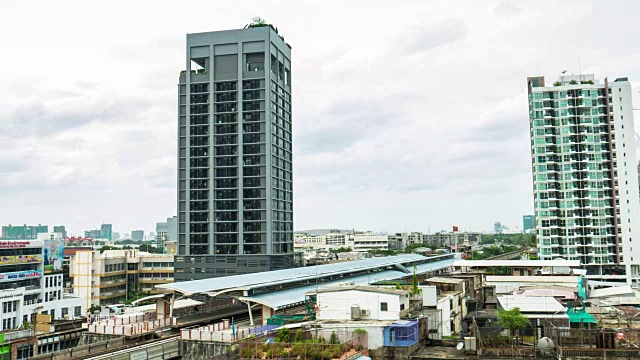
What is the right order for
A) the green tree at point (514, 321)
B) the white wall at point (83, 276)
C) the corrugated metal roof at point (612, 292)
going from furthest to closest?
the white wall at point (83, 276) → the corrugated metal roof at point (612, 292) → the green tree at point (514, 321)

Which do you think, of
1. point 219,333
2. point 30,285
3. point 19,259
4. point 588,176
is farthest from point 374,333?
point 588,176

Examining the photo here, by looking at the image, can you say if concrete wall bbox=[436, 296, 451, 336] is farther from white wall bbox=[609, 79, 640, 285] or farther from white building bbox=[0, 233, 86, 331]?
white wall bbox=[609, 79, 640, 285]

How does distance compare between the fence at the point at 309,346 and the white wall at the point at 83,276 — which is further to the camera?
the white wall at the point at 83,276

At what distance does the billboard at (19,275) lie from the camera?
7175 cm

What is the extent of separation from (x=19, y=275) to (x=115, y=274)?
83.6 feet

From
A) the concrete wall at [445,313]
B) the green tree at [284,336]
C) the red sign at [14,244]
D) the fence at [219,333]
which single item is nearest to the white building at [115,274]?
the red sign at [14,244]

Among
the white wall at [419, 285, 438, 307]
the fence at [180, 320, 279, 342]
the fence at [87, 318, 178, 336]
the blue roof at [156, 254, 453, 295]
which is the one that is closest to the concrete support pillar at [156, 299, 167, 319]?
the blue roof at [156, 254, 453, 295]

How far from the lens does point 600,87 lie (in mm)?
93500

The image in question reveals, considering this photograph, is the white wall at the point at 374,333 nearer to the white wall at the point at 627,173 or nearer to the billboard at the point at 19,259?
the billboard at the point at 19,259

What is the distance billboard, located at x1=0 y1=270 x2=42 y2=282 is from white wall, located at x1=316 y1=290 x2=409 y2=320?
183 ft

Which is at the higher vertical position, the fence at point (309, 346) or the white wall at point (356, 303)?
the white wall at point (356, 303)

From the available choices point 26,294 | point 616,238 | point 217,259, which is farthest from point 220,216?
point 616,238

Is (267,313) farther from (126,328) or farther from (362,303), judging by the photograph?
(362,303)

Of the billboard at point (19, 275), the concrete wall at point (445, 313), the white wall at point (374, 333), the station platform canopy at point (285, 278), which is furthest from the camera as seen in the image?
the billboard at point (19, 275)
